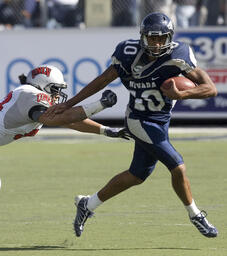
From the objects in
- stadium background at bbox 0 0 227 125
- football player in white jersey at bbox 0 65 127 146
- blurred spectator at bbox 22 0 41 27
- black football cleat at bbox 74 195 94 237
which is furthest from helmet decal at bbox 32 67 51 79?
blurred spectator at bbox 22 0 41 27

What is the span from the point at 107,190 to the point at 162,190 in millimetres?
2611

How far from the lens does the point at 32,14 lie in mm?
16734

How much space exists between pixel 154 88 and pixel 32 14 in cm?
1000

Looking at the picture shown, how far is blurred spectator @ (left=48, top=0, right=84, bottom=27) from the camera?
54.4ft

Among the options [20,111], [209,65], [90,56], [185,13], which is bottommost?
[209,65]

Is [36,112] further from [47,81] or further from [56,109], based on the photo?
[47,81]

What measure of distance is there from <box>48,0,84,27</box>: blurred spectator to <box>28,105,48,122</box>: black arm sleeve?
9.46 meters

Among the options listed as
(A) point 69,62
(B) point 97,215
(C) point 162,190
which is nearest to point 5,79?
(A) point 69,62

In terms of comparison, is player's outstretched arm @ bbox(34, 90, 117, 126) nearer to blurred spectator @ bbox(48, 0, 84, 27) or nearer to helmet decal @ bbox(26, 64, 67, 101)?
helmet decal @ bbox(26, 64, 67, 101)

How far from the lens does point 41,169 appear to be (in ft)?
38.3

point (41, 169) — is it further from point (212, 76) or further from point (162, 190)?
point (212, 76)

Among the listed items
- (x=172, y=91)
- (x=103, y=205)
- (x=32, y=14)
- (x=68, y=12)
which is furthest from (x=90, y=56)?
(x=172, y=91)

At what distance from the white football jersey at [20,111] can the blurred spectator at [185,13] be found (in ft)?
30.6

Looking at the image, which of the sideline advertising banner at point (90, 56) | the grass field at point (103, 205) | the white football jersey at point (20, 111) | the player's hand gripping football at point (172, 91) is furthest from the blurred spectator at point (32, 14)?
the player's hand gripping football at point (172, 91)
